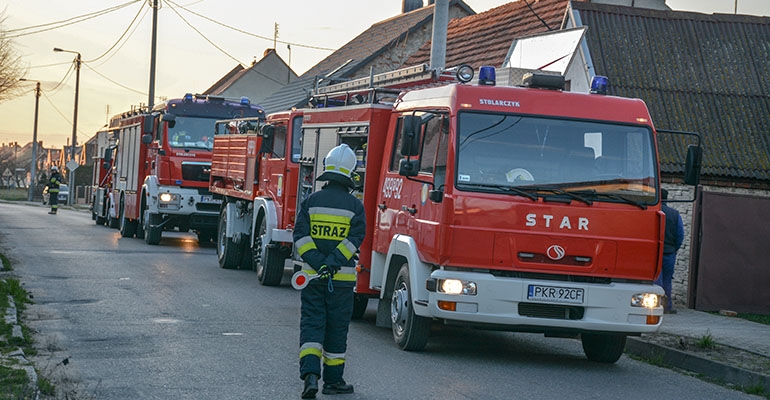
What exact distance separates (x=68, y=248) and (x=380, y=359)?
45.9 feet

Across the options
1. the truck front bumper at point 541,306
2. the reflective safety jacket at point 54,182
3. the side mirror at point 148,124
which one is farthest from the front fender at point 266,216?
the reflective safety jacket at point 54,182

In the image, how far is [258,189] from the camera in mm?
17500

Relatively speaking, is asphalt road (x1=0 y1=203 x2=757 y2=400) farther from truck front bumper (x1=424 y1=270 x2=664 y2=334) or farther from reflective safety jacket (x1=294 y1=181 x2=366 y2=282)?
reflective safety jacket (x1=294 y1=181 x2=366 y2=282)

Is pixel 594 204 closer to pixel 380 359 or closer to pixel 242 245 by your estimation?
pixel 380 359

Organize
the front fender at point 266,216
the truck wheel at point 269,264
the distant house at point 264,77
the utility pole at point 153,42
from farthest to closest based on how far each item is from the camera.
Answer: the distant house at point 264,77
the utility pole at point 153,42
the truck wheel at point 269,264
the front fender at point 266,216

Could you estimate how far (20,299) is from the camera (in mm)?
13180

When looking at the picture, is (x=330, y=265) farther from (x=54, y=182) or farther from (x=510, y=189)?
(x=54, y=182)

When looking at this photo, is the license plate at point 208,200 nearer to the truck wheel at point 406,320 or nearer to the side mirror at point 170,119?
the side mirror at point 170,119

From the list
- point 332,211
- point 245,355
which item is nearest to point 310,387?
point 332,211

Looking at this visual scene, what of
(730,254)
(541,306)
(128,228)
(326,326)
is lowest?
(128,228)

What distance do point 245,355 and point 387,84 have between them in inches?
174

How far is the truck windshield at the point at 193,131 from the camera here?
957 inches

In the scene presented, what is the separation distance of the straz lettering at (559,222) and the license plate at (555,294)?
53 centimetres

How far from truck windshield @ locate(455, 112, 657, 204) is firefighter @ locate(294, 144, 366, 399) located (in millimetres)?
1839
